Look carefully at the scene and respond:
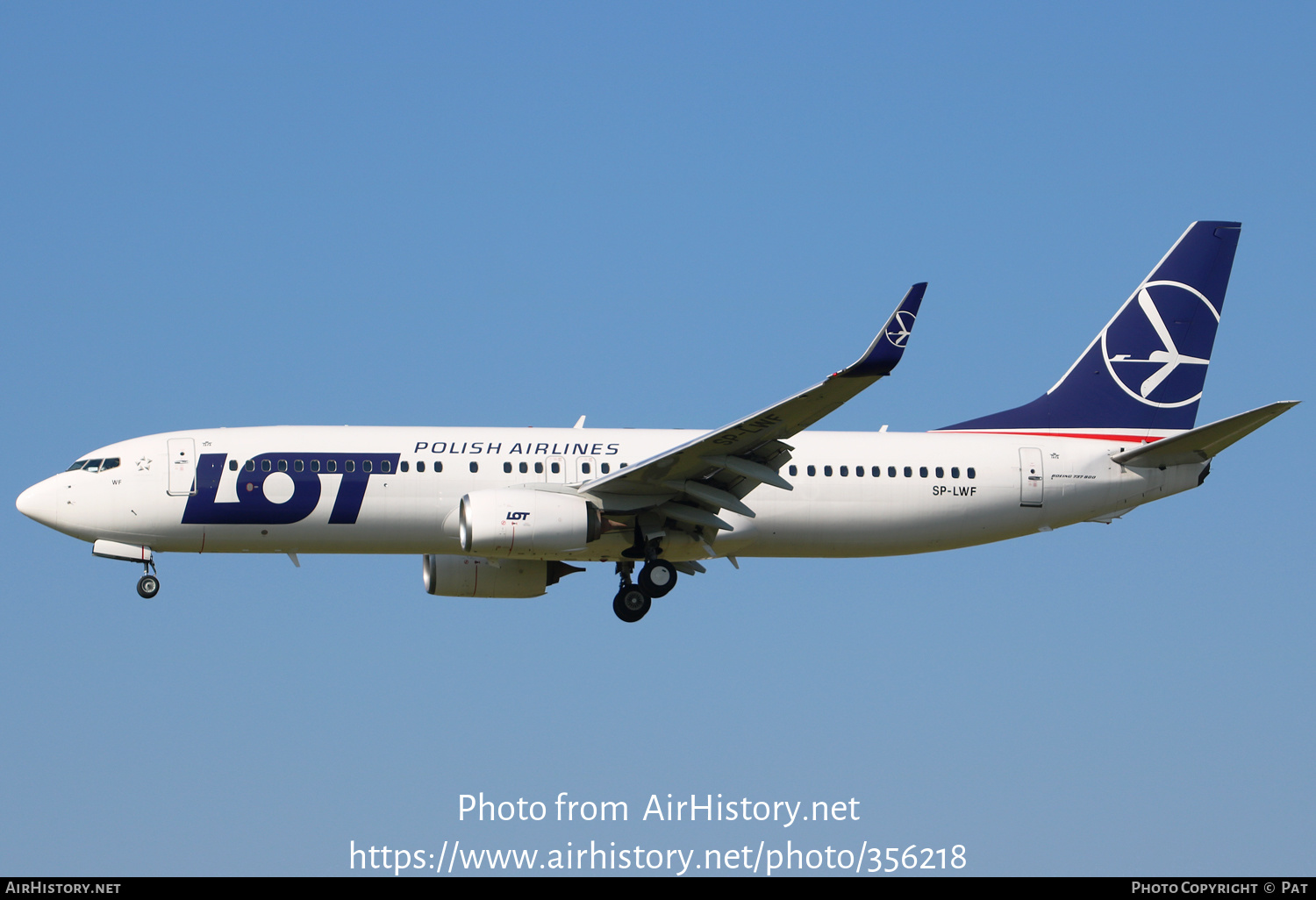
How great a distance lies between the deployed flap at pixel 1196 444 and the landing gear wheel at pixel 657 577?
35.7ft

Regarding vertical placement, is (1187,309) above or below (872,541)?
above

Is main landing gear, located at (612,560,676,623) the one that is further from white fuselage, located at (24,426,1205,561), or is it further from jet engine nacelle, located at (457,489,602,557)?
jet engine nacelle, located at (457,489,602,557)

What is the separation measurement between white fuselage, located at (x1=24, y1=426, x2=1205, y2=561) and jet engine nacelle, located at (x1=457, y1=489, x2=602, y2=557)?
0.70 metres

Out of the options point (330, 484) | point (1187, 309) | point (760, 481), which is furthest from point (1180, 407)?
point (330, 484)

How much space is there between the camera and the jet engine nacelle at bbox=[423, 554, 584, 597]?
37688mm

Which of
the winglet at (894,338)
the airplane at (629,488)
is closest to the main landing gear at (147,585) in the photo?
the airplane at (629,488)

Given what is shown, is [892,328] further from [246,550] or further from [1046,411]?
[246,550]

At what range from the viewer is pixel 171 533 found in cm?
3419

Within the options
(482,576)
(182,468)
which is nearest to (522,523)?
(482,576)

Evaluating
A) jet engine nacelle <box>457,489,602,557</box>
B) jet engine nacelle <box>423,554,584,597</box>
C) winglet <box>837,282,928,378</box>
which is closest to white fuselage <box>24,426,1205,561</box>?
jet engine nacelle <box>457,489,602,557</box>
